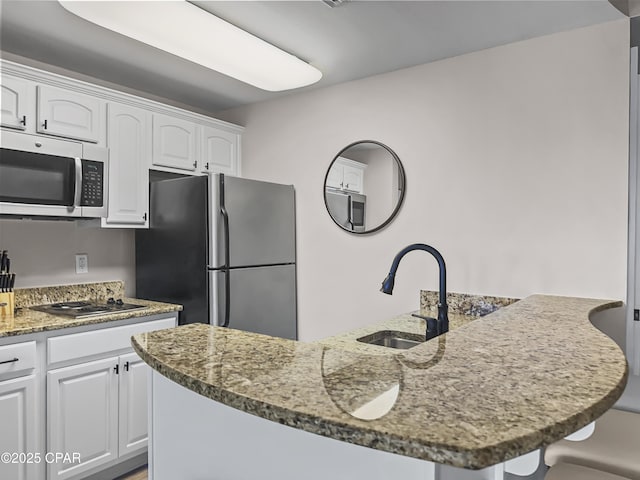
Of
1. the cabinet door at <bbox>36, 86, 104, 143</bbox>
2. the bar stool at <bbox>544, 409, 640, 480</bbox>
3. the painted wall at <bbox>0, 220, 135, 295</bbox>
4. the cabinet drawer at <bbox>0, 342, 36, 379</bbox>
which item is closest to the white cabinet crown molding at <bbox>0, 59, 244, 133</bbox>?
the cabinet door at <bbox>36, 86, 104, 143</bbox>

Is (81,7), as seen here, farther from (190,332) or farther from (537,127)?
(537,127)

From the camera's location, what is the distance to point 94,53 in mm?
2492

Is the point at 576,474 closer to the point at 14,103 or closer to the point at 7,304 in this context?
the point at 7,304

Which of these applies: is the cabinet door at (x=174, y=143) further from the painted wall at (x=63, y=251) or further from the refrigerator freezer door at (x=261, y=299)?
the refrigerator freezer door at (x=261, y=299)

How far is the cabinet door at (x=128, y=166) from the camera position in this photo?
8.77 ft

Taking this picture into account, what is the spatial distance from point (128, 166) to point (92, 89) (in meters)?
0.47

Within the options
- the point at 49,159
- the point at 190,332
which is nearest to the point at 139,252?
the point at 49,159

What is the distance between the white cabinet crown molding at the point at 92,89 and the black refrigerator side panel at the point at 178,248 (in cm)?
50

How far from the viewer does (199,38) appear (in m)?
2.05

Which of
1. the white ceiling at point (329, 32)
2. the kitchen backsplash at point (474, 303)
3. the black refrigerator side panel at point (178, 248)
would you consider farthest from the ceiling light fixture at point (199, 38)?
the kitchen backsplash at point (474, 303)

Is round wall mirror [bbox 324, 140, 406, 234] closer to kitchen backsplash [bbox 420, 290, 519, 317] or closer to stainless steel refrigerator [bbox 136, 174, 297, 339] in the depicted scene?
stainless steel refrigerator [bbox 136, 174, 297, 339]

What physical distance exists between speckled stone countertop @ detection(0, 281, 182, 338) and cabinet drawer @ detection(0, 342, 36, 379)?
6 cm

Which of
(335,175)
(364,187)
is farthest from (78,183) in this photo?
(364,187)

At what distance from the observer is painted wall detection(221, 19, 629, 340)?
2.18 meters
